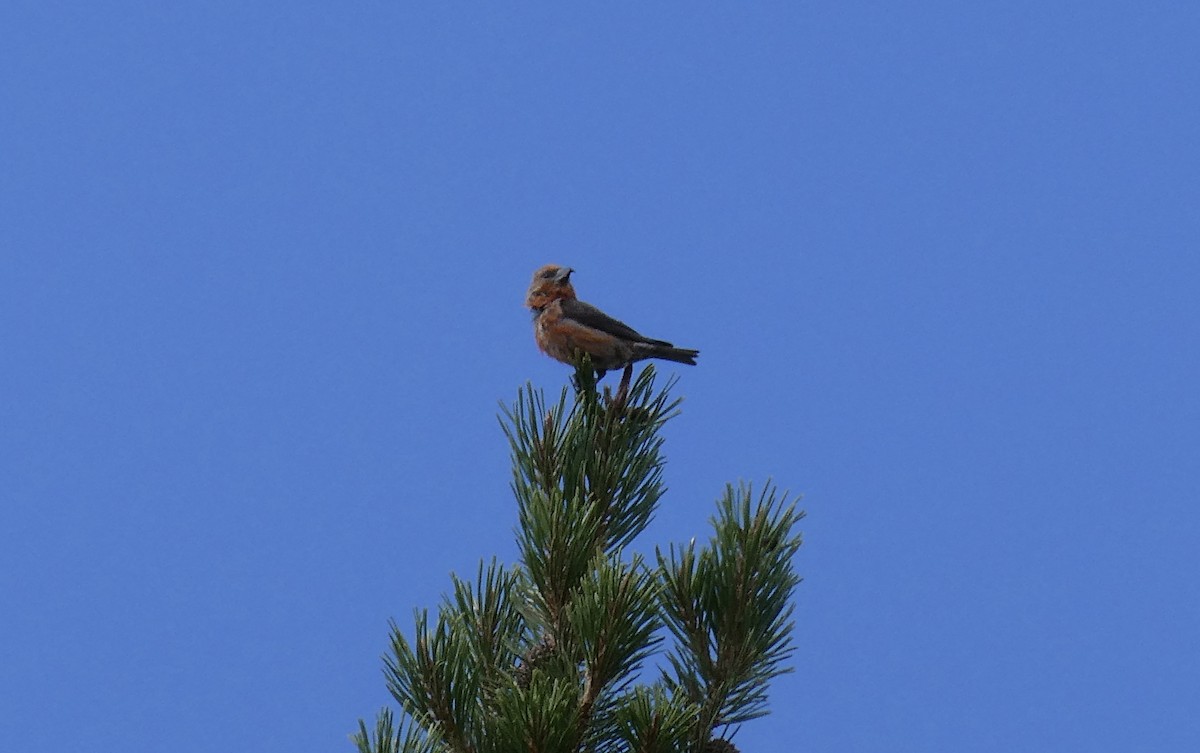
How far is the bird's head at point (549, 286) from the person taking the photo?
20.4ft

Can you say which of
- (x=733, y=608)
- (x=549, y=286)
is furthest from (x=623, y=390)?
(x=549, y=286)

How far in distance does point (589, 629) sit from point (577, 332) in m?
2.52

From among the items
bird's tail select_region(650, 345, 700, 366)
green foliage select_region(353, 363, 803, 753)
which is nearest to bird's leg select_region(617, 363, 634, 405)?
green foliage select_region(353, 363, 803, 753)

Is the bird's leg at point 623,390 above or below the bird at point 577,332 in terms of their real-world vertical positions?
below

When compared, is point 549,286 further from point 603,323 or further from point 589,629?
point 589,629

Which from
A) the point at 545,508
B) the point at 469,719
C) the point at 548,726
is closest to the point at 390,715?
the point at 469,719

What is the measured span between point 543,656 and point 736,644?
532 millimetres

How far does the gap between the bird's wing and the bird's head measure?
1.13ft

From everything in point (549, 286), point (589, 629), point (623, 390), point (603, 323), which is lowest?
point (589, 629)

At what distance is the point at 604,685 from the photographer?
340 centimetres

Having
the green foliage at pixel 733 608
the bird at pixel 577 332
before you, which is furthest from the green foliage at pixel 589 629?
the bird at pixel 577 332

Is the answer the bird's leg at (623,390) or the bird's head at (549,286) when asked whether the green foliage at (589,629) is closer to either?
the bird's leg at (623,390)

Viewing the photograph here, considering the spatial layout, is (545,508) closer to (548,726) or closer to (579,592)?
(579,592)

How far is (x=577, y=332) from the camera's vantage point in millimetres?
5719
